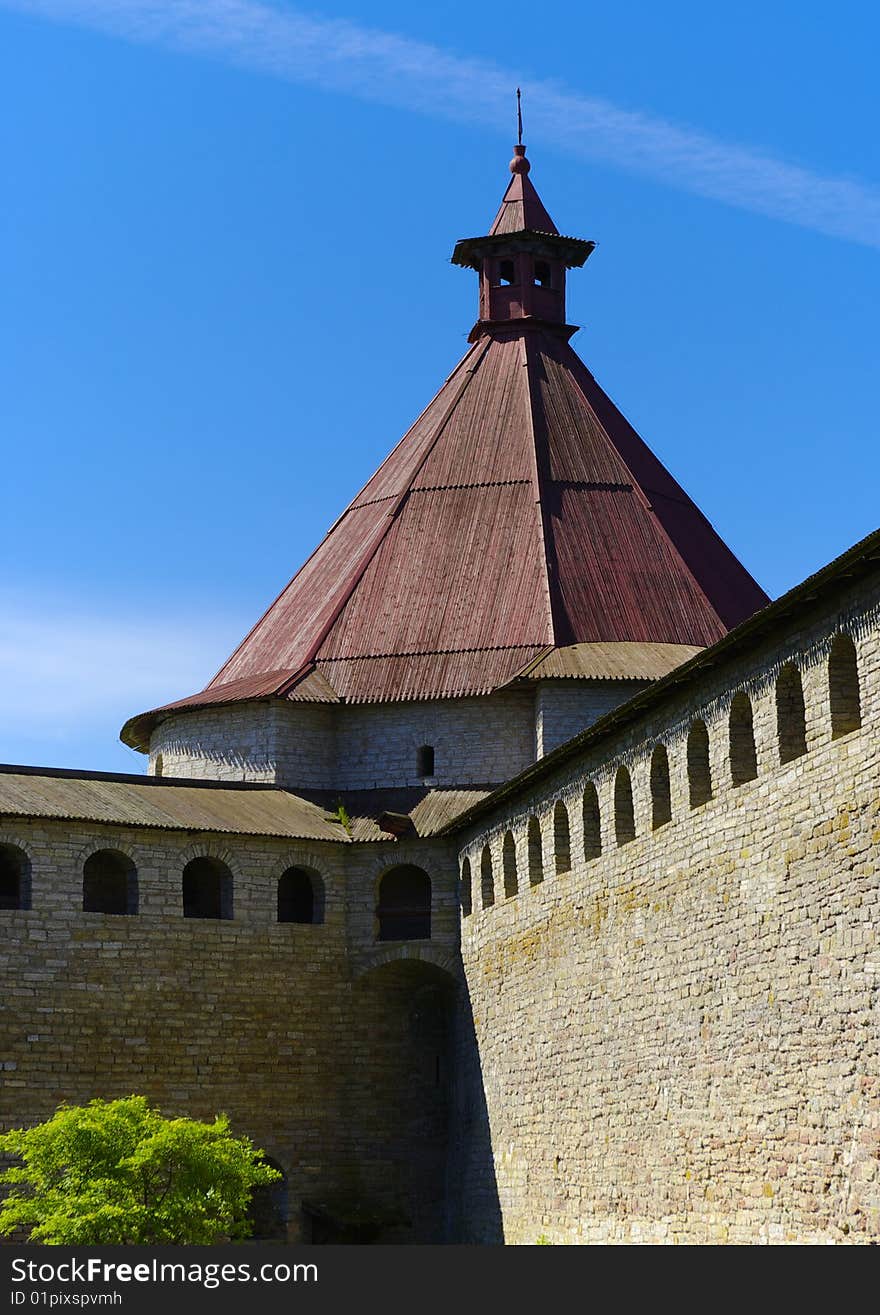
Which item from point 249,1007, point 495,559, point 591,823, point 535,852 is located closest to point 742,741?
point 591,823

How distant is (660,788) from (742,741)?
2894 mm

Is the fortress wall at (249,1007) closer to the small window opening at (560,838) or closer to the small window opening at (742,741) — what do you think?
the small window opening at (560,838)

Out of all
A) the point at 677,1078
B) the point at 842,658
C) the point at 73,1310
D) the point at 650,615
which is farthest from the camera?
the point at 650,615

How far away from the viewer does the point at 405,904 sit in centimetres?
4372

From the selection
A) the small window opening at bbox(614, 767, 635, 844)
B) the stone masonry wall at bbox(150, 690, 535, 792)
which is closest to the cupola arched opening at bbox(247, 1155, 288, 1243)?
the stone masonry wall at bbox(150, 690, 535, 792)

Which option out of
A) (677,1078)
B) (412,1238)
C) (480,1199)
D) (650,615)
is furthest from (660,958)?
(650,615)

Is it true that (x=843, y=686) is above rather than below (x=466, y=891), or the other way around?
below

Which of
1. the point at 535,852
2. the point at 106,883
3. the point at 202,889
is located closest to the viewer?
the point at 535,852

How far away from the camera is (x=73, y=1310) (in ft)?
70.6

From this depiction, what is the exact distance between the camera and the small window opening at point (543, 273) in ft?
180

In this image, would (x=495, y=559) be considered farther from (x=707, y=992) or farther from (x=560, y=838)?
(x=707, y=992)

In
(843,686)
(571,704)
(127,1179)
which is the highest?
(571,704)

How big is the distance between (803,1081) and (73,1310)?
31.2 ft

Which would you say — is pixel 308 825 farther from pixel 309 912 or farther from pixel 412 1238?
pixel 412 1238
